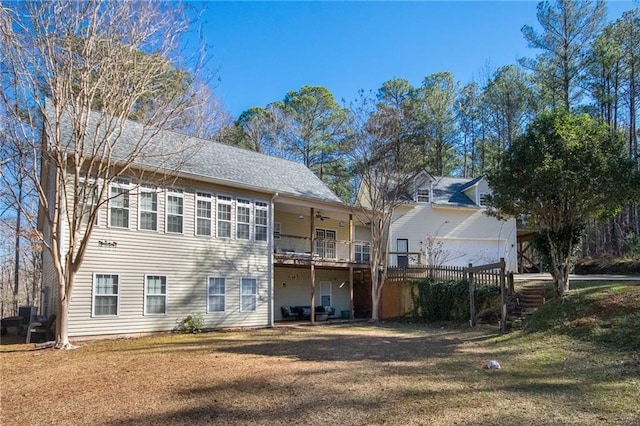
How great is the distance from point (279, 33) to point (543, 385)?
484 inches

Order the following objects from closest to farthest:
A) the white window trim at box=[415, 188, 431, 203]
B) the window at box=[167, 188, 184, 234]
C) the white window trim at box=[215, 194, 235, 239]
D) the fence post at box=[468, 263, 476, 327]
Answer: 1. the window at box=[167, 188, 184, 234]
2. the fence post at box=[468, 263, 476, 327]
3. the white window trim at box=[215, 194, 235, 239]
4. the white window trim at box=[415, 188, 431, 203]

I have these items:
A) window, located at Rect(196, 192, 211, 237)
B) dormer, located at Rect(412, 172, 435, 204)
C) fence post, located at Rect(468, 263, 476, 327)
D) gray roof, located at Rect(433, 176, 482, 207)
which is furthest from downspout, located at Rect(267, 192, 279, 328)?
gray roof, located at Rect(433, 176, 482, 207)

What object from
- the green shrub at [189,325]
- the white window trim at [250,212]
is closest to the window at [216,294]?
the green shrub at [189,325]

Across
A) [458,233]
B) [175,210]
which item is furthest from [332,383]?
[458,233]

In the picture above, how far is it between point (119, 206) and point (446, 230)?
18.5 meters

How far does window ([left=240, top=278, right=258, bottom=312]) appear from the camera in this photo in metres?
17.1

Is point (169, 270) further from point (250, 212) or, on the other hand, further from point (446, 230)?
point (446, 230)

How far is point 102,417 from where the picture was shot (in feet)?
18.5

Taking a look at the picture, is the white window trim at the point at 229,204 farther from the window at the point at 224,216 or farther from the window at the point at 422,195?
the window at the point at 422,195

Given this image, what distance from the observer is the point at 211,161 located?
57.4ft

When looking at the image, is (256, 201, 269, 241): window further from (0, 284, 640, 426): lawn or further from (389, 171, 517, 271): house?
(389, 171, 517, 271): house

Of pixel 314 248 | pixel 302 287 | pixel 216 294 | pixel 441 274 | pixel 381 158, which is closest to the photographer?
pixel 216 294

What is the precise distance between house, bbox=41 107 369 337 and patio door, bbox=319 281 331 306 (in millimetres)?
2635

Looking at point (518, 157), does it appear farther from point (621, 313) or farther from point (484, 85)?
point (484, 85)
